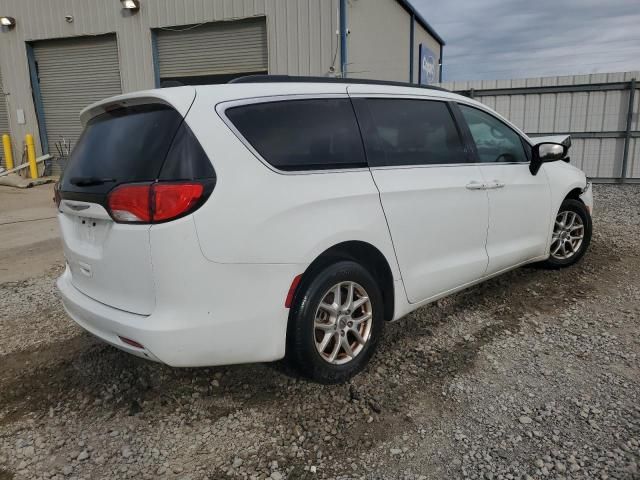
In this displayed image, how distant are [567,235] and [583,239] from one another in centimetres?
29

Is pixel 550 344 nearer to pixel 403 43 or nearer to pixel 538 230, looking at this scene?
pixel 538 230

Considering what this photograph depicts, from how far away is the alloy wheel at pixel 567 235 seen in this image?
4809 mm

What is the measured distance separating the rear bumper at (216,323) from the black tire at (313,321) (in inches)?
3.6

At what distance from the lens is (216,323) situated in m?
2.38

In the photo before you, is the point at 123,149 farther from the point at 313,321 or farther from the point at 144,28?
the point at 144,28

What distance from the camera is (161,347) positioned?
7.61 ft

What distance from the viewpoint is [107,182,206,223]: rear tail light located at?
227cm

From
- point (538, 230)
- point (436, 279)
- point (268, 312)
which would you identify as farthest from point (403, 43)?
point (268, 312)

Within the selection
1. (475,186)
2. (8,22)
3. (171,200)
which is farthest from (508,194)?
(8,22)

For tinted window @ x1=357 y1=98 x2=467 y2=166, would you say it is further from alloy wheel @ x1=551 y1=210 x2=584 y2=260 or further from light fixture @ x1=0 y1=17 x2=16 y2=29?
light fixture @ x1=0 y1=17 x2=16 y2=29

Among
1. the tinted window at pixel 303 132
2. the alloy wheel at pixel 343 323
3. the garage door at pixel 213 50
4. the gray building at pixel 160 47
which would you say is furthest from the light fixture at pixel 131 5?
the alloy wheel at pixel 343 323

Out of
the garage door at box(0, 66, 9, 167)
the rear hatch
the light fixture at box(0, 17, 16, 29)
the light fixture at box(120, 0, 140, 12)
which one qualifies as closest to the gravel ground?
the rear hatch

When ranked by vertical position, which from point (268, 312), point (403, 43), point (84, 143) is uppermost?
point (403, 43)

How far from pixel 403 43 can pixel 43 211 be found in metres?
12.1
